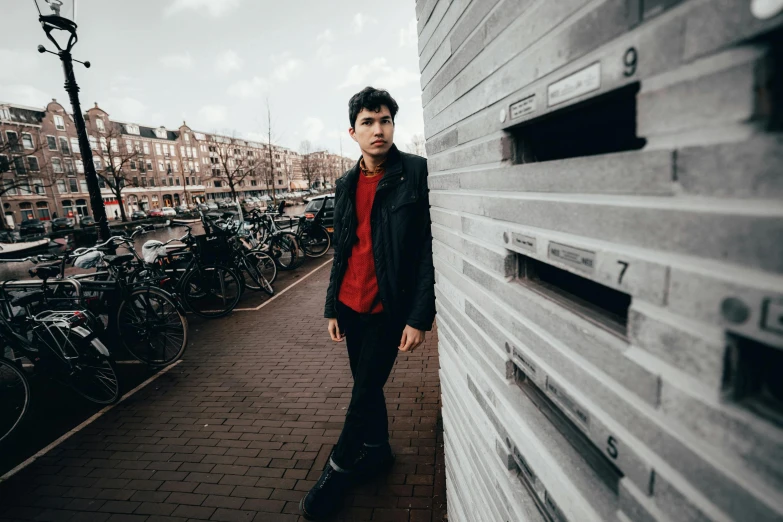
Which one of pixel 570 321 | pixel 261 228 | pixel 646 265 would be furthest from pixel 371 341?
pixel 261 228

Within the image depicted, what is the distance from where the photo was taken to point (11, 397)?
356cm

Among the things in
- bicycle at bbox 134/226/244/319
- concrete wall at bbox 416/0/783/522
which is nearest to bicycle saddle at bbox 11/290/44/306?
bicycle at bbox 134/226/244/319

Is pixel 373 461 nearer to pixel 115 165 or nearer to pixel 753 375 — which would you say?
pixel 753 375

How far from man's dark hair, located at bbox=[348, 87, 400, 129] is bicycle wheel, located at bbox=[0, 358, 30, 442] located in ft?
12.7

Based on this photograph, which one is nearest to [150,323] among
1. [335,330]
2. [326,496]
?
[335,330]

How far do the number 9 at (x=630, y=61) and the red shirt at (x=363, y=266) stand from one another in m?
1.80

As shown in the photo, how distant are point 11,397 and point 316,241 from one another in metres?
8.69

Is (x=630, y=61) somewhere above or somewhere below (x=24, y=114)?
below

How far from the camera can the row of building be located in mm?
38406

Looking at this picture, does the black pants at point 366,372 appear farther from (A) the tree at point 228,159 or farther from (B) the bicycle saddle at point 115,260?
(A) the tree at point 228,159

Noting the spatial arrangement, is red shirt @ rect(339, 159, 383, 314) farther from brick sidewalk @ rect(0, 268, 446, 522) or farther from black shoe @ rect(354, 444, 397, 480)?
brick sidewalk @ rect(0, 268, 446, 522)

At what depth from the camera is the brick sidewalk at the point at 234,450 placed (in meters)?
2.67

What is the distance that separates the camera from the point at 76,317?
3975 millimetres

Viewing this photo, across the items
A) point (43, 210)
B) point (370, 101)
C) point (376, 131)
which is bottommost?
point (376, 131)
